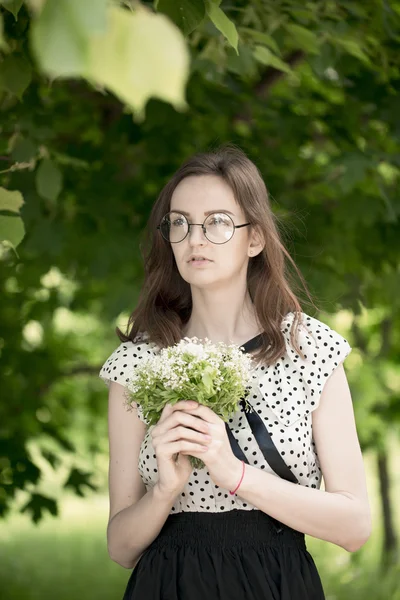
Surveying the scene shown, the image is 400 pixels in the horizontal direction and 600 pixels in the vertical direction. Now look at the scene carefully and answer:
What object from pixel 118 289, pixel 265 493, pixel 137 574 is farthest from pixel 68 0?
pixel 118 289

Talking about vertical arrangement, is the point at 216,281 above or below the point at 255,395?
above

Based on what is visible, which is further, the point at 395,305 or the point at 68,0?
the point at 395,305

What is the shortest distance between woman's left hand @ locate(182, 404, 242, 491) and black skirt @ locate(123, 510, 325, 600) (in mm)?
263

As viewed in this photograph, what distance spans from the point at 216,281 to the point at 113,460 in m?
0.58

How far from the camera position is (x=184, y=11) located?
5.77 feet

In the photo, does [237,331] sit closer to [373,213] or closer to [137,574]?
[137,574]

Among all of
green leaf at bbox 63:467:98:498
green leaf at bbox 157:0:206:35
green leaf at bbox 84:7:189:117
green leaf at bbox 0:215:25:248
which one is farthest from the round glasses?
green leaf at bbox 63:467:98:498

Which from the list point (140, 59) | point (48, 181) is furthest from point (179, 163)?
point (140, 59)

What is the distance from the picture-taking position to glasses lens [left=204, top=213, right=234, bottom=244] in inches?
90.5

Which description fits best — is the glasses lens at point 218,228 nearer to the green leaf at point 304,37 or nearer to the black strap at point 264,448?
the black strap at point 264,448

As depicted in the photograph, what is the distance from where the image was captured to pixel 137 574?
7.64 ft

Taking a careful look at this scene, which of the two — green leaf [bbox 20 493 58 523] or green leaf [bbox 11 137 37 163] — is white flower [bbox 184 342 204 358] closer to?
green leaf [bbox 11 137 37 163]

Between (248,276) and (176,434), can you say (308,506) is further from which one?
(248,276)

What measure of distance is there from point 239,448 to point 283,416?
145 mm
